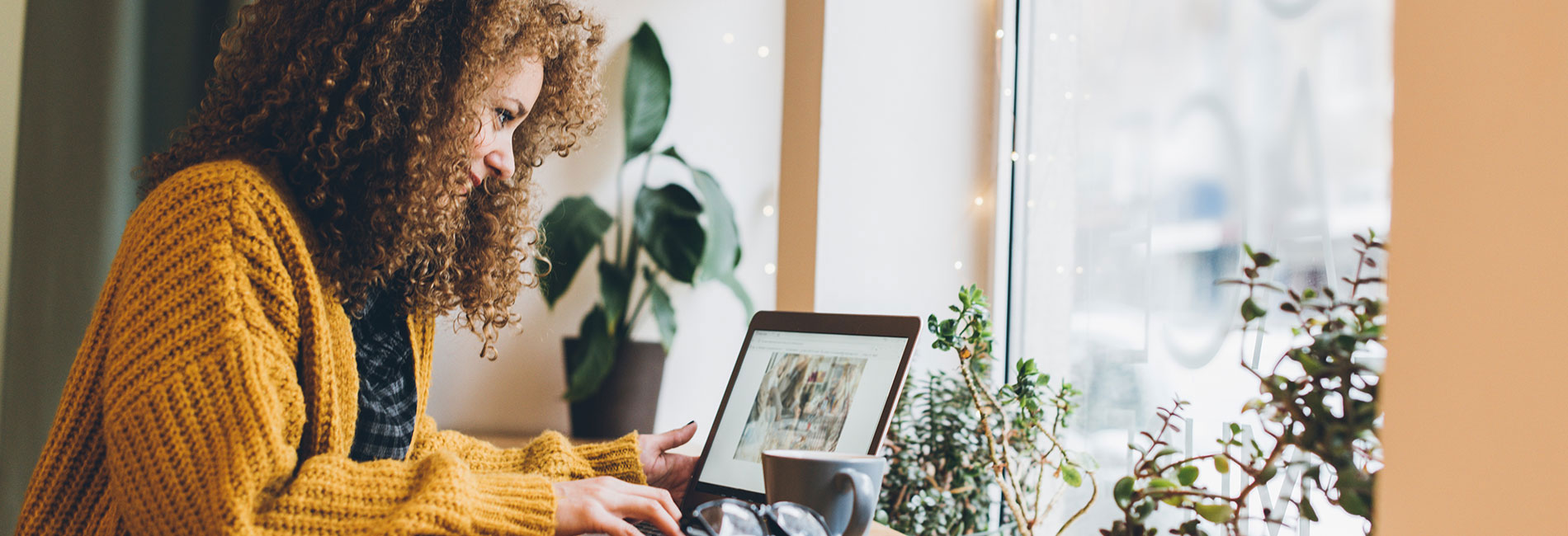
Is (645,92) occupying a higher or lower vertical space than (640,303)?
higher

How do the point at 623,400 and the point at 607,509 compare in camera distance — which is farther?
the point at 623,400

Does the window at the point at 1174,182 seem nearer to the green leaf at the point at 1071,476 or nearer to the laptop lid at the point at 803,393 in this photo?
the green leaf at the point at 1071,476

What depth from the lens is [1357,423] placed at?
1.61 ft

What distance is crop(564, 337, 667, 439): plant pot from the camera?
1.51 meters

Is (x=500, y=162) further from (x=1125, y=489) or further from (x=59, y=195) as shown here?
(x=59, y=195)

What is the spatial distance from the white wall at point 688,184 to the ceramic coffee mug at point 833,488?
0.90 m

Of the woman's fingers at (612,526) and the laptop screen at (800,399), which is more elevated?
the laptop screen at (800,399)

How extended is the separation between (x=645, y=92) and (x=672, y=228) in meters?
0.23

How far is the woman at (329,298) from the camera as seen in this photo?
2.13 ft

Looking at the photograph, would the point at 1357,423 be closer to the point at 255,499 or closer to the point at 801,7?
the point at 255,499

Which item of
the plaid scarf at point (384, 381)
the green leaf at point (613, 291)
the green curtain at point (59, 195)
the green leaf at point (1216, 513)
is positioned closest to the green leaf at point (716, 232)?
the green leaf at point (613, 291)

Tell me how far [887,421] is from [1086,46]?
695mm

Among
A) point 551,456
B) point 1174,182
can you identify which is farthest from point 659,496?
point 1174,182

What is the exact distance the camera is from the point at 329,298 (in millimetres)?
789
